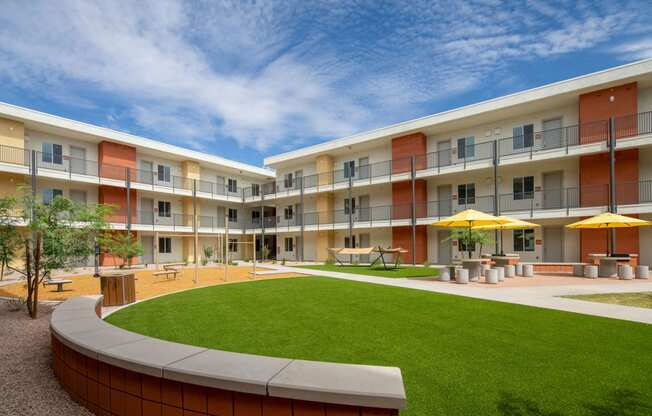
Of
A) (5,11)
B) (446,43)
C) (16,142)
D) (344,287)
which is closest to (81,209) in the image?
(5,11)

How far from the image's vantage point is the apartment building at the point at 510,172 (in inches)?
677

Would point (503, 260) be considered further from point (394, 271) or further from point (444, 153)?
point (444, 153)

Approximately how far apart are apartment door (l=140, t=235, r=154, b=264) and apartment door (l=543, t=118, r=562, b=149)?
2893 centimetres

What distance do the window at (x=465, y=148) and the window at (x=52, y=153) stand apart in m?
26.7

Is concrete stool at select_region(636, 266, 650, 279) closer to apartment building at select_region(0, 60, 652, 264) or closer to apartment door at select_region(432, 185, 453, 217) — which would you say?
apartment building at select_region(0, 60, 652, 264)

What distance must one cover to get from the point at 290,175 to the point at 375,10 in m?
23.5

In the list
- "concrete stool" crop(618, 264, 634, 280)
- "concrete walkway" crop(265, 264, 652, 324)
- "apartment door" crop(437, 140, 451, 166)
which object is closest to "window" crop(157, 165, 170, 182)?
"apartment door" crop(437, 140, 451, 166)

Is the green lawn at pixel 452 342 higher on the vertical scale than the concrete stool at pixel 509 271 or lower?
higher

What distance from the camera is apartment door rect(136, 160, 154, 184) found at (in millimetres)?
26047

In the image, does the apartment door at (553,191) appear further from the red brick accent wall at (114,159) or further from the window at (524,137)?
the red brick accent wall at (114,159)

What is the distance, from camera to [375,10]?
35.2ft

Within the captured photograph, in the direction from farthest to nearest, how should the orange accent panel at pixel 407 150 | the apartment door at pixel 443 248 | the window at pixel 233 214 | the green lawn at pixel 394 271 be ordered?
the window at pixel 233 214, the orange accent panel at pixel 407 150, the apartment door at pixel 443 248, the green lawn at pixel 394 271

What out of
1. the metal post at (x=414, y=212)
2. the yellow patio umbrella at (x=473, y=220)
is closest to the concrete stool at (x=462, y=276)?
the yellow patio umbrella at (x=473, y=220)

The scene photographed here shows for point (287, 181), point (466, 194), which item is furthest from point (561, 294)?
point (287, 181)
